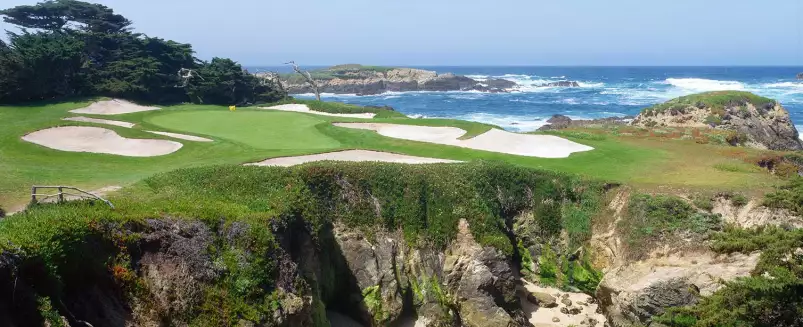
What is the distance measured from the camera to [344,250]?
15.4m

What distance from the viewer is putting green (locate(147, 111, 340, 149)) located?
23.3m

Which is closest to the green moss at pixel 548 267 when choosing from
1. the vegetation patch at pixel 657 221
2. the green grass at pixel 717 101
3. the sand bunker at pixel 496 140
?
the vegetation patch at pixel 657 221

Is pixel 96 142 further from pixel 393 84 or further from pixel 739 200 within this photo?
pixel 393 84

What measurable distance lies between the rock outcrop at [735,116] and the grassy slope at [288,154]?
43.6 feet

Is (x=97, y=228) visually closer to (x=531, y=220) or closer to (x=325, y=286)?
(x=325, y=286)

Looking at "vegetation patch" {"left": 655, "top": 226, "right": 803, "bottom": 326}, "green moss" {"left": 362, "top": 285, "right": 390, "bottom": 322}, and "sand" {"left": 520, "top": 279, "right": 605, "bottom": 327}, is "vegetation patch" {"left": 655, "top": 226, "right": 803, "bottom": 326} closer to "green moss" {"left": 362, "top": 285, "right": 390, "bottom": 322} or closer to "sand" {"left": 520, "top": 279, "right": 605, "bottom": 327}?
"sand" {"left": 520, "top": 279, "right": 605, "bottom": 327}

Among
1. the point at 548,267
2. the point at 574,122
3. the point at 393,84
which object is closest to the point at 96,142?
the point at 548,267

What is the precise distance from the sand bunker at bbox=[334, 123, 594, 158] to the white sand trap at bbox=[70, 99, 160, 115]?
16.5 meters

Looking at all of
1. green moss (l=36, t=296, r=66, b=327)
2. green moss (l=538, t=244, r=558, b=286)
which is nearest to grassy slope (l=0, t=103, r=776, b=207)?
green moss (l=538, t=244, r=558, b=286)

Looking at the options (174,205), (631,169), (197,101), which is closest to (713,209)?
(631,169)

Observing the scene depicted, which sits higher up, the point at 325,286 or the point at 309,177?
Answer: the point at 309,177

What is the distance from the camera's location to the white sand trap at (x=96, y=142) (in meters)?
20.2

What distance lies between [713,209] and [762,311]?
7116 mm

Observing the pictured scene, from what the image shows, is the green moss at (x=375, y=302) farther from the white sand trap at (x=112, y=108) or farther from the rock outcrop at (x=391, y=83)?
the rock outcrop at (x=391, y=83)
